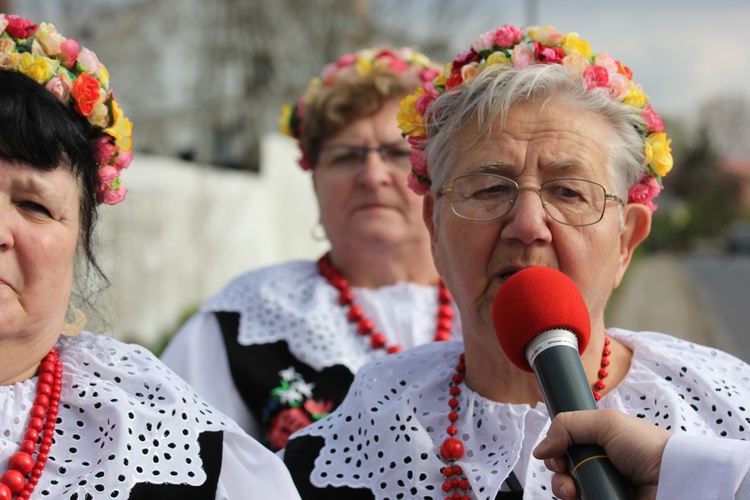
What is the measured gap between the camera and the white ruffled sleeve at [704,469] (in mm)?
1672

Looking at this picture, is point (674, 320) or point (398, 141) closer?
point (398, 141)

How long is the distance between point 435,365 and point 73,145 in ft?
3.88

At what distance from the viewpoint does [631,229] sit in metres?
2.44

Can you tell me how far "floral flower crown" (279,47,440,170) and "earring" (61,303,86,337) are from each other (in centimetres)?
176

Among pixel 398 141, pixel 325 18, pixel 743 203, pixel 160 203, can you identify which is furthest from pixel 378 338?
pixel 743 203

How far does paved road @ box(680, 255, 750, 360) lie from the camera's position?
12.9 m

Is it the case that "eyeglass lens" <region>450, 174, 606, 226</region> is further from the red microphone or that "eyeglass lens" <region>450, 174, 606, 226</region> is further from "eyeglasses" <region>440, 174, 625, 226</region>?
the red microphone

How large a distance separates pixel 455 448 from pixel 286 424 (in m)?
1.16

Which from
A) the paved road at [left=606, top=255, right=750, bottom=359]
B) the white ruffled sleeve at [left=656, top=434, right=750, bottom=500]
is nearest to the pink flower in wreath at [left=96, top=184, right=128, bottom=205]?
the white ruffled sleeve at [left=656, top=434, right=750, bottom=500]

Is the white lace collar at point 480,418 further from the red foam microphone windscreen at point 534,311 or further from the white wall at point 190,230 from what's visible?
the white wall at point 190,230

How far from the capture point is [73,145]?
2.24 metres

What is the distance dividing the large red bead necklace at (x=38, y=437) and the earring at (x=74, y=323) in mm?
97

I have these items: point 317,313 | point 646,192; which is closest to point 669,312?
point 317,313

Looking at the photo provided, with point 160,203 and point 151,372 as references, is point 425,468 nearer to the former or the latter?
point 151,372
